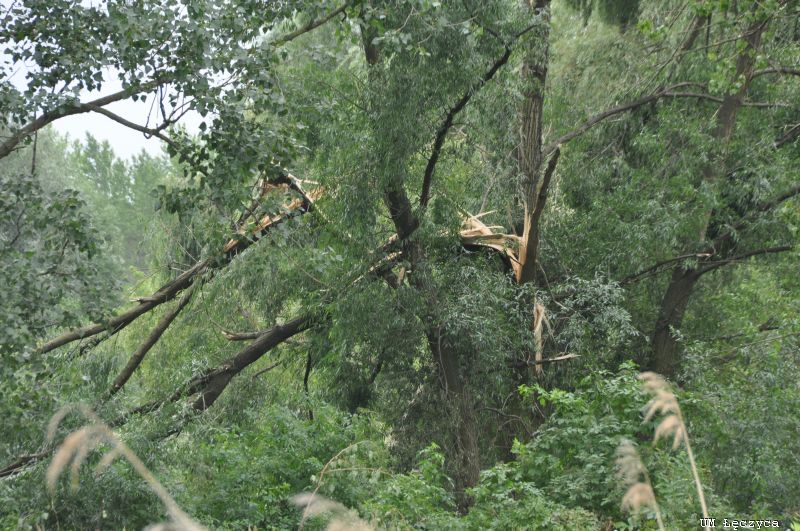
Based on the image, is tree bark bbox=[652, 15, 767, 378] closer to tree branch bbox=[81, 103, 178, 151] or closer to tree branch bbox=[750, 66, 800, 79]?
tree branch bbox=[750, 66, 800, 79]

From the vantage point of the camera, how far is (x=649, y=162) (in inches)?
513

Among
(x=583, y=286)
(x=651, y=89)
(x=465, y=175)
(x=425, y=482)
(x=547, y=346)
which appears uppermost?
(x=651, y=89)

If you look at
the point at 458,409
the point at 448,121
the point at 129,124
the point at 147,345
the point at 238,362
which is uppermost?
the point at 448,121

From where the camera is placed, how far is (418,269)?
10773 millimetres

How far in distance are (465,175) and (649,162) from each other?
2865mm

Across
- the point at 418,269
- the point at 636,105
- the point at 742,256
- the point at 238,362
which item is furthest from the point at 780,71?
the point at 238,362

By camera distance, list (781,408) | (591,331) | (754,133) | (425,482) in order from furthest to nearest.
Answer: (754,133) < (591,331) < (781,408) < (425,482)

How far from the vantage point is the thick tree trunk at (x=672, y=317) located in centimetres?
1295

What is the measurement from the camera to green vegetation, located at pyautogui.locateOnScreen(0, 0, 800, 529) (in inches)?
284

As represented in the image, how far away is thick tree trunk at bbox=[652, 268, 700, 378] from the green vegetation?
0.05 m

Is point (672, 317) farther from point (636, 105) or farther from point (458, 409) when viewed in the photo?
point (458, 409)

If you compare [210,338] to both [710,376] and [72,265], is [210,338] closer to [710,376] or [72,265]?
[72,265]

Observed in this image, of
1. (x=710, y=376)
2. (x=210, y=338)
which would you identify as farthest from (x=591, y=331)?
(x=210, y=338)

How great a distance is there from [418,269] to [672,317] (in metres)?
4.38
